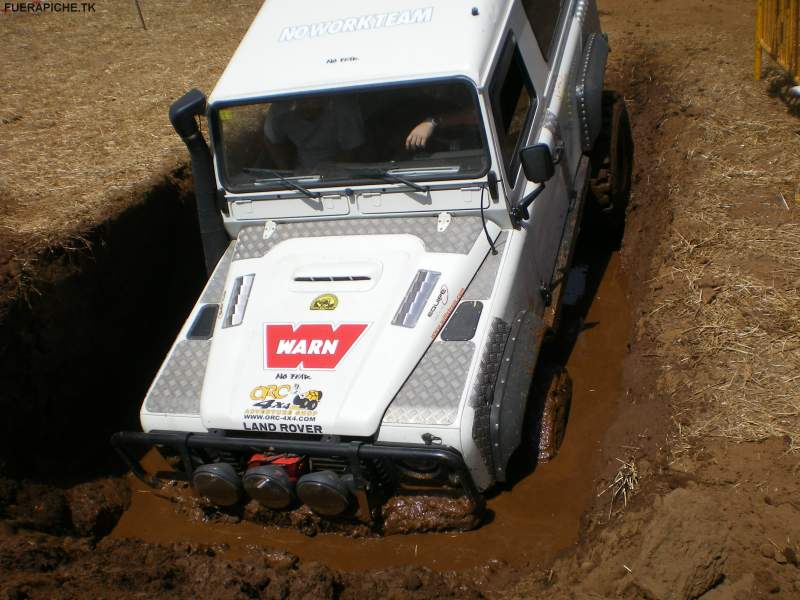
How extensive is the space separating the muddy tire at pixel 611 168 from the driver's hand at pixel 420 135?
1972mm

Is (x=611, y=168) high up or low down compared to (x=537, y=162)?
→ down

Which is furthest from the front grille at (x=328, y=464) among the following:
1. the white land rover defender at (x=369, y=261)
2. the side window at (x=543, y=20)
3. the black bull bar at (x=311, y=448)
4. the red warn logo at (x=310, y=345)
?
the side window at (x=543, y=20)

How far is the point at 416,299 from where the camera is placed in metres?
4.12

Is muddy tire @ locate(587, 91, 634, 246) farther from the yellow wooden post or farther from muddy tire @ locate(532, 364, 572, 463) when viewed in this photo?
muddy tire @ locate(532, 364, 572, 463)

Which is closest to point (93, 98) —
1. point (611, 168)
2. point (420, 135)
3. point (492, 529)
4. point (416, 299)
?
point (420, 135)

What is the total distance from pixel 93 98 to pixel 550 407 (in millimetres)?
5899

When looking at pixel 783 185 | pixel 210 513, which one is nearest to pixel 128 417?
pixel 210 513

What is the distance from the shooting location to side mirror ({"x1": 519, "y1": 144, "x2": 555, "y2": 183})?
4152mm

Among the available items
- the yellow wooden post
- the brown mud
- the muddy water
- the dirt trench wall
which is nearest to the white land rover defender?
the muddy water

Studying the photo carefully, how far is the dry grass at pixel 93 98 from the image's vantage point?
232 inches

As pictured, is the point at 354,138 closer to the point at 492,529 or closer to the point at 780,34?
the point at 492,529

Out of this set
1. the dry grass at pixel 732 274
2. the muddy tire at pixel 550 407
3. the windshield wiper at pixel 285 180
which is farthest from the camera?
the windshield wiper at pixel 285 180

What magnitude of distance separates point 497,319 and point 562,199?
1500 millimetres

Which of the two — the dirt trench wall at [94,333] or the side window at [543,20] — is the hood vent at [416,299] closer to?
the side window at [543,20]
